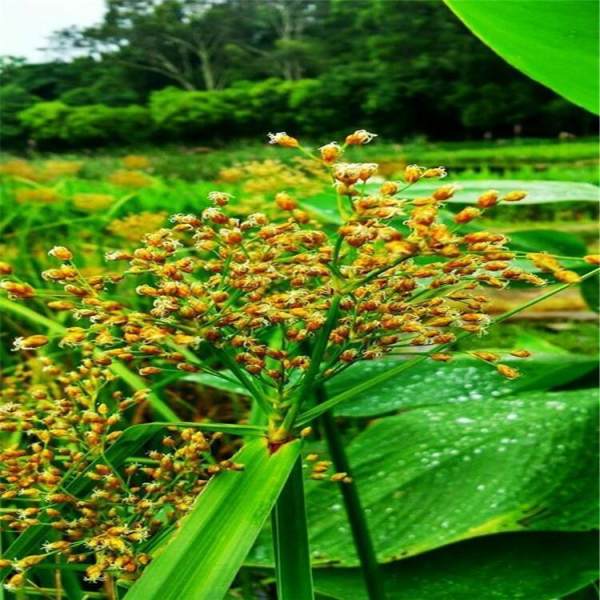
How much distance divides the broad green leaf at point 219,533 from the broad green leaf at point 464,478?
186 mm

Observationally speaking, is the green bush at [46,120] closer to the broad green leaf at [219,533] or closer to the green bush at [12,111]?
the green bush at [12,111]

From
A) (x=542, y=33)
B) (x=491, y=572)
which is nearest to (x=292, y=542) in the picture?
(x=491, y=572)

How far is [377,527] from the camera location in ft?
1.44

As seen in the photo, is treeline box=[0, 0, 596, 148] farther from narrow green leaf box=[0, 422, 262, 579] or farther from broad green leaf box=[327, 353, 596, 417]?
narrow green leaf box=[0, 422, 262, 579]

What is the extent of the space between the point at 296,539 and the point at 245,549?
0.03 metres

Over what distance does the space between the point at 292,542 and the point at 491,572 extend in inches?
8.4

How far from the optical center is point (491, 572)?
1.39 feet

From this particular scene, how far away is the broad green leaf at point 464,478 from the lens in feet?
1.39

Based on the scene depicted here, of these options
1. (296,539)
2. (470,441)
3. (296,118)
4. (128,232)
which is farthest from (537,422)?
(296,118)

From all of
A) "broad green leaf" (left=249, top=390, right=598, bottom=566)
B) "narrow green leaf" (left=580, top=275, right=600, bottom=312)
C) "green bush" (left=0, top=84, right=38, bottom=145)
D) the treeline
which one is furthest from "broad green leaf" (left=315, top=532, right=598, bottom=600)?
the treeline

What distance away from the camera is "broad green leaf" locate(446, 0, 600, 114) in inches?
17.3

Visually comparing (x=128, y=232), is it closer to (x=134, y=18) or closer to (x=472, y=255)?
(x=472, y=255)

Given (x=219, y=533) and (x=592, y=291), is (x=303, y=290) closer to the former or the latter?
(x=219, y=533)

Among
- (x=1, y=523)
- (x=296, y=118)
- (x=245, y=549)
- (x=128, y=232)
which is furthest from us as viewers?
(x=296, y=118)
